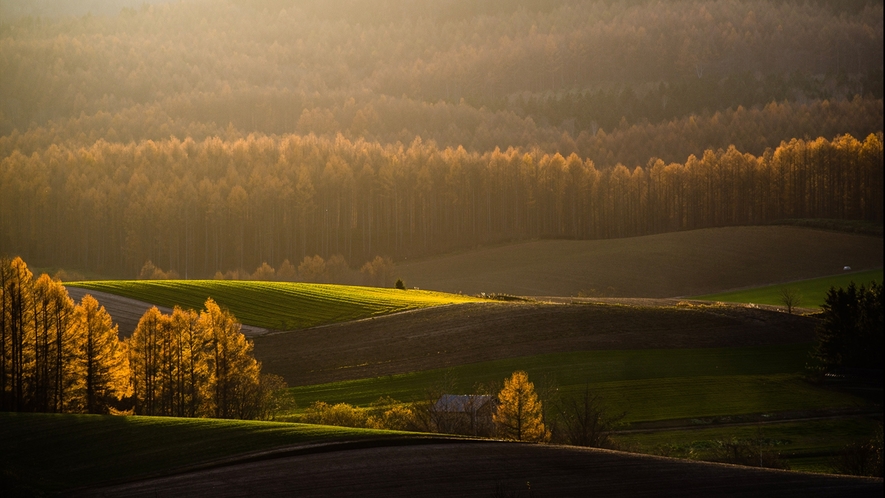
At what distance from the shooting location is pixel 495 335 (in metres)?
60.9

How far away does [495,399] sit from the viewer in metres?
46.2

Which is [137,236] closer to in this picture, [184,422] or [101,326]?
[101,326]

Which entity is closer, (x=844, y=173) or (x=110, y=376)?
(x=110, y=376)

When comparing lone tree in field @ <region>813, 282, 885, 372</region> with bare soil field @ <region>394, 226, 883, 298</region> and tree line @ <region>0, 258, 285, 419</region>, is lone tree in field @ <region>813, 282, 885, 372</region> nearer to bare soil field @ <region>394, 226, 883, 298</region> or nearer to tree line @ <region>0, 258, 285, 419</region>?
tree line @ <region>0, 258, 285, 419</region>

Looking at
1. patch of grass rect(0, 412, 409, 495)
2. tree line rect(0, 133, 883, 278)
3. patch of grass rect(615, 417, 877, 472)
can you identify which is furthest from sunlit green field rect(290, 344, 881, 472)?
tree line rect(0, 133, 883, 278)

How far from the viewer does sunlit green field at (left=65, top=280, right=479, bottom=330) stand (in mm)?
69250

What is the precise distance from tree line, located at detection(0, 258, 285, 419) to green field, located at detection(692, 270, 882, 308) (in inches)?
2070

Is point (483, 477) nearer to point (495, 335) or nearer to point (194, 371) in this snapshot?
point (194, 371)

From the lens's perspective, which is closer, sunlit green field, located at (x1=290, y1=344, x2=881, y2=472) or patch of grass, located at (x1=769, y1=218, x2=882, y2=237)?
sunlit green field, located at (x1=290, y1=344, x2=881, y2=472)

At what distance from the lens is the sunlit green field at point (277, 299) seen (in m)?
69.2

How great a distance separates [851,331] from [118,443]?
127ft

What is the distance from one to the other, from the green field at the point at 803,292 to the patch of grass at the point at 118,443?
60.2 metres

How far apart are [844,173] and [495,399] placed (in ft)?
286

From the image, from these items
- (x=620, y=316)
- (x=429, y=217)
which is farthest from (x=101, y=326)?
(x=429, y=217)
